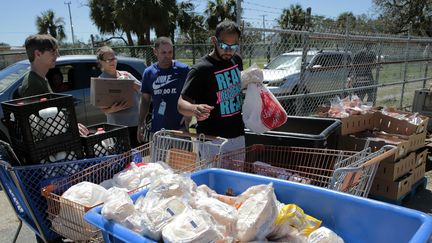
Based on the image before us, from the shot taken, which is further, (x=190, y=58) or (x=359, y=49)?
(x=190, y=58)

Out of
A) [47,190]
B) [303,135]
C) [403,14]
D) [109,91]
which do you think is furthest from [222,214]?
[403,14]

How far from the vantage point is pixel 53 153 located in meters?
2.29

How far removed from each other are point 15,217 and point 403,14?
3498 centimetres

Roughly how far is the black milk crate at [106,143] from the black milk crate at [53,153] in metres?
0.07

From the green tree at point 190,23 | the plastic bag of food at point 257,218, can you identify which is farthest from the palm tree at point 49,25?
the plastic bag of food at point 257,218

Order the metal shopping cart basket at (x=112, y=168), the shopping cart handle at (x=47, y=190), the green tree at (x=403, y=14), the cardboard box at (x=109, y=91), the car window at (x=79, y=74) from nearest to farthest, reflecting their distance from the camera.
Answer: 1. the metal shopping cart basket at (x=112, y=168)
2. the shopping cart handle at (x=47, y=190)
3. the cardboard box at (x=109, y=91)
4. the car window at (x=79, y=74)
5. the green tree at (x=403, y=14)

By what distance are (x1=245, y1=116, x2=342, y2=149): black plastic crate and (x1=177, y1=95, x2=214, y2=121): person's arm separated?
93cm

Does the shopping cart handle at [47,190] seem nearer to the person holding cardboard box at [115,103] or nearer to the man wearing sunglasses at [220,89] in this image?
the man wearing sunglasses at [220,89]

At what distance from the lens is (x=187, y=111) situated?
2.66 metres

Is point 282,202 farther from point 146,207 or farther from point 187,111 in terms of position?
point 187,111

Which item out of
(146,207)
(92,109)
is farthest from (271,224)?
(92,109)

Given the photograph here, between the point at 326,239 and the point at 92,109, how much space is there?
19.6 ft

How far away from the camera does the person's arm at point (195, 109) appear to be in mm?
2480

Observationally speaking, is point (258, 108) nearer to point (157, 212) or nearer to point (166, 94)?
point (166, 94)
